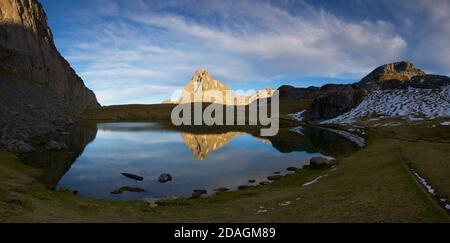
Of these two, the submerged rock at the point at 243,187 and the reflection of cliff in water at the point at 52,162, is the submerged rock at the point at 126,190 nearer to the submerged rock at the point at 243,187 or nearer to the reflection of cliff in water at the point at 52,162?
the reflection of cliff in water at the point at 52,162

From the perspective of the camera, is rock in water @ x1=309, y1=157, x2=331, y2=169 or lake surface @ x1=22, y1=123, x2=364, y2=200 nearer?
lake surface @ x1=22, y1=123, x2=364, y2=200

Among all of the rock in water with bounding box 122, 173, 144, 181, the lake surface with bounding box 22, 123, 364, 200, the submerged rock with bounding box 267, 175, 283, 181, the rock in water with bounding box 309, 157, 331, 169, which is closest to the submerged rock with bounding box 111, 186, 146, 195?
the lake surface with bounding box 22, 123, 364, 200

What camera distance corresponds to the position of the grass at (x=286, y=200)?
26.6 m

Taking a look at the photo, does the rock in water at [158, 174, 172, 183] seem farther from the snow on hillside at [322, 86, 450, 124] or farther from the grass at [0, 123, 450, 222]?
the snow on hillside at [322, 86, 450, 124]

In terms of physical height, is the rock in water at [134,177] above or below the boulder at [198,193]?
above

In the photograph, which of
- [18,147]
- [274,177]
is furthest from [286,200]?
[18,147]

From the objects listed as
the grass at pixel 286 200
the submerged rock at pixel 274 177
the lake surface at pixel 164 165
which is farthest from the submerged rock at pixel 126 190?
the submerged rock at pixel 274 177

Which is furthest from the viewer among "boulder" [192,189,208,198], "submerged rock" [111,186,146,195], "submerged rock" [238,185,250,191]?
"submerged rock" [238,185,250,191]

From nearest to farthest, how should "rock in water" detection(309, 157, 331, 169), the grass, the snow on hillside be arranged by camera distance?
the grass, "rock in water" detection(309, 157, 331, 169), the snow on hillside

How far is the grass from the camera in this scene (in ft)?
87.2

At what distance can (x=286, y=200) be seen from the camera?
37.2 metres
